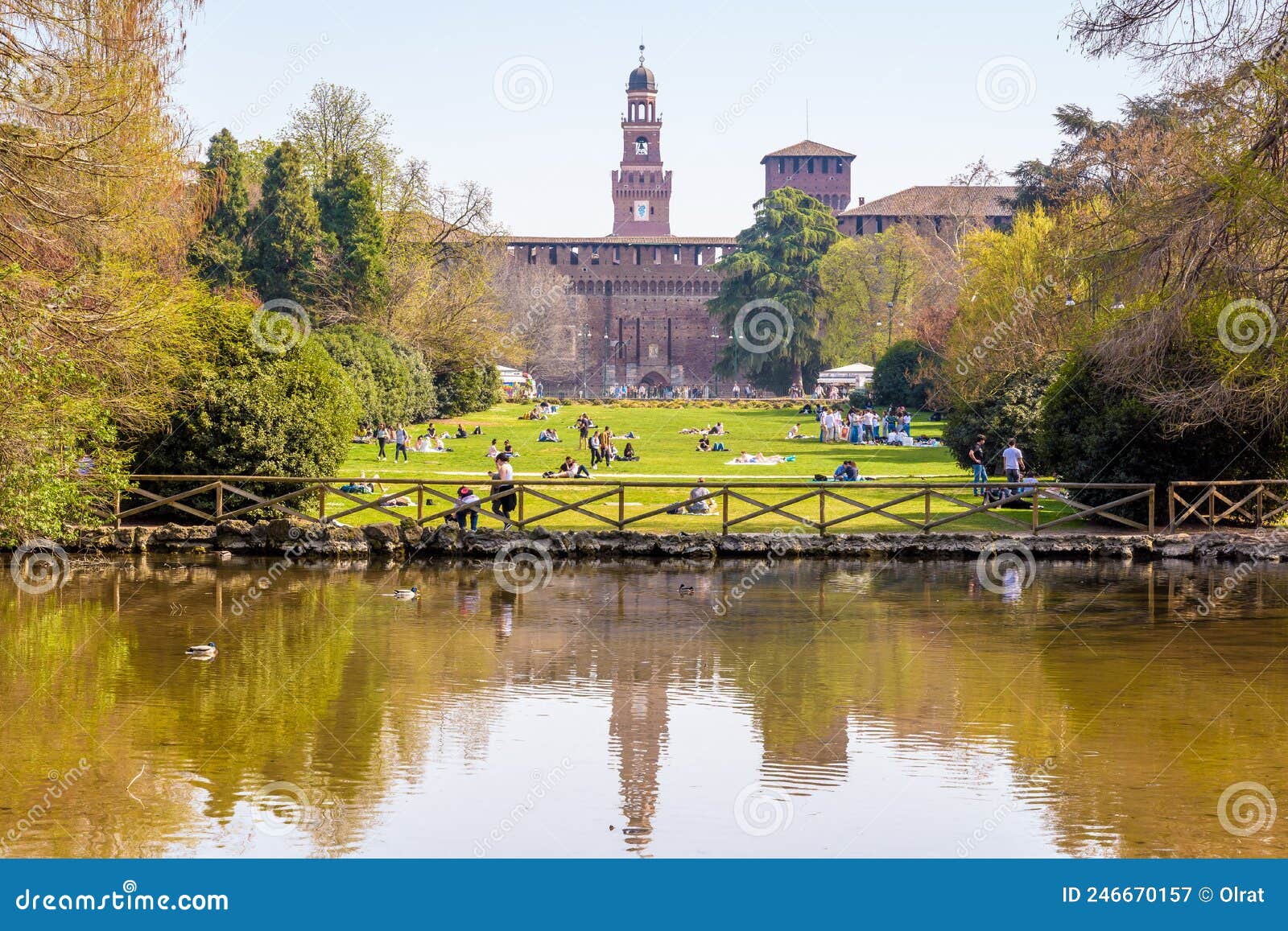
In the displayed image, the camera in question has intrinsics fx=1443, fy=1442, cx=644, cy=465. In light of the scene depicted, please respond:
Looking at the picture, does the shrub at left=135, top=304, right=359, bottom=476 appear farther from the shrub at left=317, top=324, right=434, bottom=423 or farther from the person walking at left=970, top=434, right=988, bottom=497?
the shrub at left=317, top=324, right=434, bottom=423

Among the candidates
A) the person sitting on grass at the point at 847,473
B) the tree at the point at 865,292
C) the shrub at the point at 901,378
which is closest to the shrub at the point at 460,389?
the shrub at the point at 901,378

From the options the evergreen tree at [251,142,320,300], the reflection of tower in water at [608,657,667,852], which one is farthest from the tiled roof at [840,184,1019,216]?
the reflection of tower in water at [608,657,667,852]

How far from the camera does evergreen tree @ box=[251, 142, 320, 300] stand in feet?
132

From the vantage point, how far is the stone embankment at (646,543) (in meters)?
18.1

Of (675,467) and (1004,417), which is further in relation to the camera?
(675,467)

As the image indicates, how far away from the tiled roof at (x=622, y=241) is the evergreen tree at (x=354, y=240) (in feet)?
159

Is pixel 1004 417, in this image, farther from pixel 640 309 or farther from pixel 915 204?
pixel 640 309

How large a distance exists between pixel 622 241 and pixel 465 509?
253 feet

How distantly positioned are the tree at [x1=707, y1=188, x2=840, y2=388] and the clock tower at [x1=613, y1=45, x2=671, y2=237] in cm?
4709

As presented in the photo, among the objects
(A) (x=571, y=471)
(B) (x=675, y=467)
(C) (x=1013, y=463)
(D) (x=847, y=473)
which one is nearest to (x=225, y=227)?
(B) (x=675, y=467)

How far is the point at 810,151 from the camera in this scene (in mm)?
105375

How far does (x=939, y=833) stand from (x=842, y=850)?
547 millimetres

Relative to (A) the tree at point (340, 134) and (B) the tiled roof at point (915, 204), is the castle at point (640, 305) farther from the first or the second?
(A) the tree at point (340, 134)

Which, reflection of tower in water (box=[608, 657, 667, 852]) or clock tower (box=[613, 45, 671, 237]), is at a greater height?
clock tower (box=[613, 45, 671, 237])
